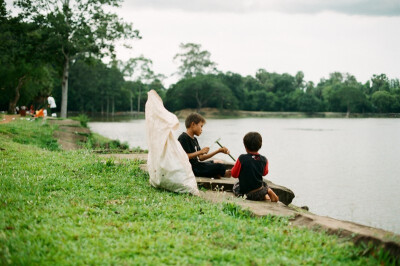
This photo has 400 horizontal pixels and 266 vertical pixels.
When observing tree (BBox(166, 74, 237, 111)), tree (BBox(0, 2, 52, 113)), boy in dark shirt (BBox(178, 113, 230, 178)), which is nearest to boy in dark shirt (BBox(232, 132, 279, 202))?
boy in dark shirt (BBox(178, 113, 230, 178))

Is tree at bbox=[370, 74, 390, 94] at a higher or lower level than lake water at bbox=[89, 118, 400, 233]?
higher

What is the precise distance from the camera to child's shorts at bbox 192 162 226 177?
736 cm

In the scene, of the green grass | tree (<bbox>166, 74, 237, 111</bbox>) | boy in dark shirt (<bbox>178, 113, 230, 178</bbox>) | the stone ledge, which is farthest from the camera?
A: tree (<bbox>166, 74, 237, 111</bbox>)

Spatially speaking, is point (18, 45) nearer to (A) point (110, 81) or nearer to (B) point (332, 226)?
(B) point (332, 226)

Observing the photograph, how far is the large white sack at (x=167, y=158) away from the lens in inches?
234

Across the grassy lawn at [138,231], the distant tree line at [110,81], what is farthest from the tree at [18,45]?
the grassy lawn at [138,231]

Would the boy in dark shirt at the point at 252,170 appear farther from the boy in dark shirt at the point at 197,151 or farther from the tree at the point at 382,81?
the tree at the point at 382,81

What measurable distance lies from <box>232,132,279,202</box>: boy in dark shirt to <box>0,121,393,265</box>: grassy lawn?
0.82 metres

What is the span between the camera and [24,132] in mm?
14148

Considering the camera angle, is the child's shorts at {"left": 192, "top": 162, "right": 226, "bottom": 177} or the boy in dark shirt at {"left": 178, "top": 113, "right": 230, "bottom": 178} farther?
the child's shorts at {"left": 192, "top": 162, "right": 226, "bottom": 177}

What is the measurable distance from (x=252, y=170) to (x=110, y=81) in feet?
218

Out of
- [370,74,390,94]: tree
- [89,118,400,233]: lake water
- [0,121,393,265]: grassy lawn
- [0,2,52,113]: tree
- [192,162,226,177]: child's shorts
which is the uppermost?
[0,2,52,113]: tree

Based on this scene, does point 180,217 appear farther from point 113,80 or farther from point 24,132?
Result: point 113,80

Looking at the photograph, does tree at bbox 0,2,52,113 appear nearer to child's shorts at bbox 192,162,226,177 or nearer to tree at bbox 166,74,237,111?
child's shorts at bbox 192,162,226,177
